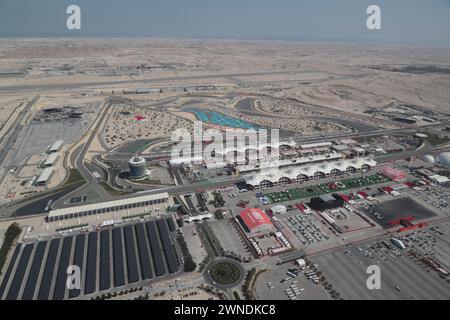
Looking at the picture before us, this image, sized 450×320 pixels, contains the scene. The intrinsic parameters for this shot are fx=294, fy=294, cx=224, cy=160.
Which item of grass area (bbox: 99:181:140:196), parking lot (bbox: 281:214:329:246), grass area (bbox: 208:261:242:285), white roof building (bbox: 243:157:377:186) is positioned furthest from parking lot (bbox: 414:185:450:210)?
grass area (bbox: 99:181:140:196)

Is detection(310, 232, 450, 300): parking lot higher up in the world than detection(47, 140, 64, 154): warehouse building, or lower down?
lower down

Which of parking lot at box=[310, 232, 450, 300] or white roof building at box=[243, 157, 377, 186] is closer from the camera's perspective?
parking lot at box=[310, 232, 450, 300]

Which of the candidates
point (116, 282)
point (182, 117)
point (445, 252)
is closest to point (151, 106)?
point (182, 117)

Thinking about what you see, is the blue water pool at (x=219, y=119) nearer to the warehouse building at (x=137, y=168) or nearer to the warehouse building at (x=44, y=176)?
the warehouse building at (x=137, y=168)

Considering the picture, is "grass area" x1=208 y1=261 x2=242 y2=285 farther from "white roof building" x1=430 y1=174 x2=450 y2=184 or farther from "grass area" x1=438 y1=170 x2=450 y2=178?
"grass area" x1=438 y1=170 x2=450 y2=178

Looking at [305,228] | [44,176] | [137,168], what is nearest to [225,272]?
[305,228]

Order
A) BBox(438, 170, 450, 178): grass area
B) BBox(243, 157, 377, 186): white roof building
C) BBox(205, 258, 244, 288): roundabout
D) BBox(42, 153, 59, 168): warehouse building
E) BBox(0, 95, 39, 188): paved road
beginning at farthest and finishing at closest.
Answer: BBox(42, 153, 59, 168): warehouse building
BBox(438, 170, 450, 178): grass area
BBox(0, 95, 39, 188): paved road
BBox(243, 157, 377, 186): white roof building
BBox(205, 258, 244, 288): roundabout
